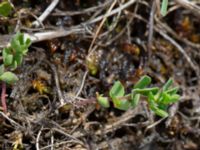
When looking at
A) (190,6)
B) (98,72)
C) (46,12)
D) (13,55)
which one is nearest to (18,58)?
(13,55)

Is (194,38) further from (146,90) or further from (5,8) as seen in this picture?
(5,8)

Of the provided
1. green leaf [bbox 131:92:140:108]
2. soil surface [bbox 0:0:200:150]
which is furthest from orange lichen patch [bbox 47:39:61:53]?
green leaf [bbox 131:92:140:108]

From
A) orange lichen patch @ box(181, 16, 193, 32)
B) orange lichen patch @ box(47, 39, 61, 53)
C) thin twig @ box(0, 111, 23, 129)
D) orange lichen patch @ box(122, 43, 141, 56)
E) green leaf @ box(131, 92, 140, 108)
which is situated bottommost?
thin twig @ box(0, 111, 23, 129)

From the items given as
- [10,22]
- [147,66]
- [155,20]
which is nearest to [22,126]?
[10,22]

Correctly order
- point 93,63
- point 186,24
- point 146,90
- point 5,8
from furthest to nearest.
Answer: point 186,24 < point 93,63 < point 5,8 < point 146,90

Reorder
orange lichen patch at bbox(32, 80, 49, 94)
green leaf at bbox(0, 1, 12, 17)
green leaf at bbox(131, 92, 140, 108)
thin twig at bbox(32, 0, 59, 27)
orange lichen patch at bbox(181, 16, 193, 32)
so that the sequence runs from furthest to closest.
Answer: orange lichen patch at bbox(181, 16, 193, 32)
thin twig at bbox(32, 0, 59, 27)
orange lichen patch at bbox(32, 80, 49, 94)
green leaf at bbox(0, 1, 12, 17)
green leaf at bbox(131, 92, 140, 108)

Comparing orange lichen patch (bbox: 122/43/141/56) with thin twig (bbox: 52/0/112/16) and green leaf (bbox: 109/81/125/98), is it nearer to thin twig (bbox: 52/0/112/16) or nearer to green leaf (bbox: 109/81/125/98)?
thin twig (bbox: 52/0/112/16)

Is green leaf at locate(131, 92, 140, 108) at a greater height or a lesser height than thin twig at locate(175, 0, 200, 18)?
lesser

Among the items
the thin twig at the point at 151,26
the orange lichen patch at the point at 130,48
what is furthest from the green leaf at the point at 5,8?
the thin twig at the point at 151,26

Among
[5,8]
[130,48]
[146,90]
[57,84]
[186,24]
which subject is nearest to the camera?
[146,90]
